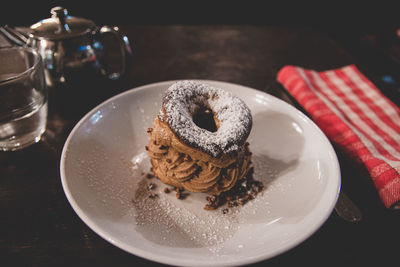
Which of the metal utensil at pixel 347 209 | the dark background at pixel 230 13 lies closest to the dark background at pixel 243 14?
the dark background at pixel 230 13

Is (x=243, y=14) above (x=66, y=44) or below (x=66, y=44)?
below

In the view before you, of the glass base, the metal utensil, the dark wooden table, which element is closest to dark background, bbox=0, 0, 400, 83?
the dark wooden table

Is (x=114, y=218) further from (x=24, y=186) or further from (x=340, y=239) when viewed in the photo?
(x=340, y=239)

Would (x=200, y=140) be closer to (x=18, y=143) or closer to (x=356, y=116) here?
(x=18, y=143)

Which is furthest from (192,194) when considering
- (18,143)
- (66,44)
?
(66,44)

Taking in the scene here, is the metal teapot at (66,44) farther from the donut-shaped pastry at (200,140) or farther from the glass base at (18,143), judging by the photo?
the donut-shaped pastry at (200,140)

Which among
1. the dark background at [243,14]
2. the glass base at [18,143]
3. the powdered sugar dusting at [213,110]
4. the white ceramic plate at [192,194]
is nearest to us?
the white ceramic plate at [192,194]

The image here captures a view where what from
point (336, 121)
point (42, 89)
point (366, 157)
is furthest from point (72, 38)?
point (366, 157)

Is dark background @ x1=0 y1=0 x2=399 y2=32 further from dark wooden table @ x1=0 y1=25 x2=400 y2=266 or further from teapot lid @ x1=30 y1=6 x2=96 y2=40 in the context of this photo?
teapot lid @ x1=30 y1=6 x2=96 y2=40

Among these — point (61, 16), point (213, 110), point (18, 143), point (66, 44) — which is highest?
point (61, 16)
